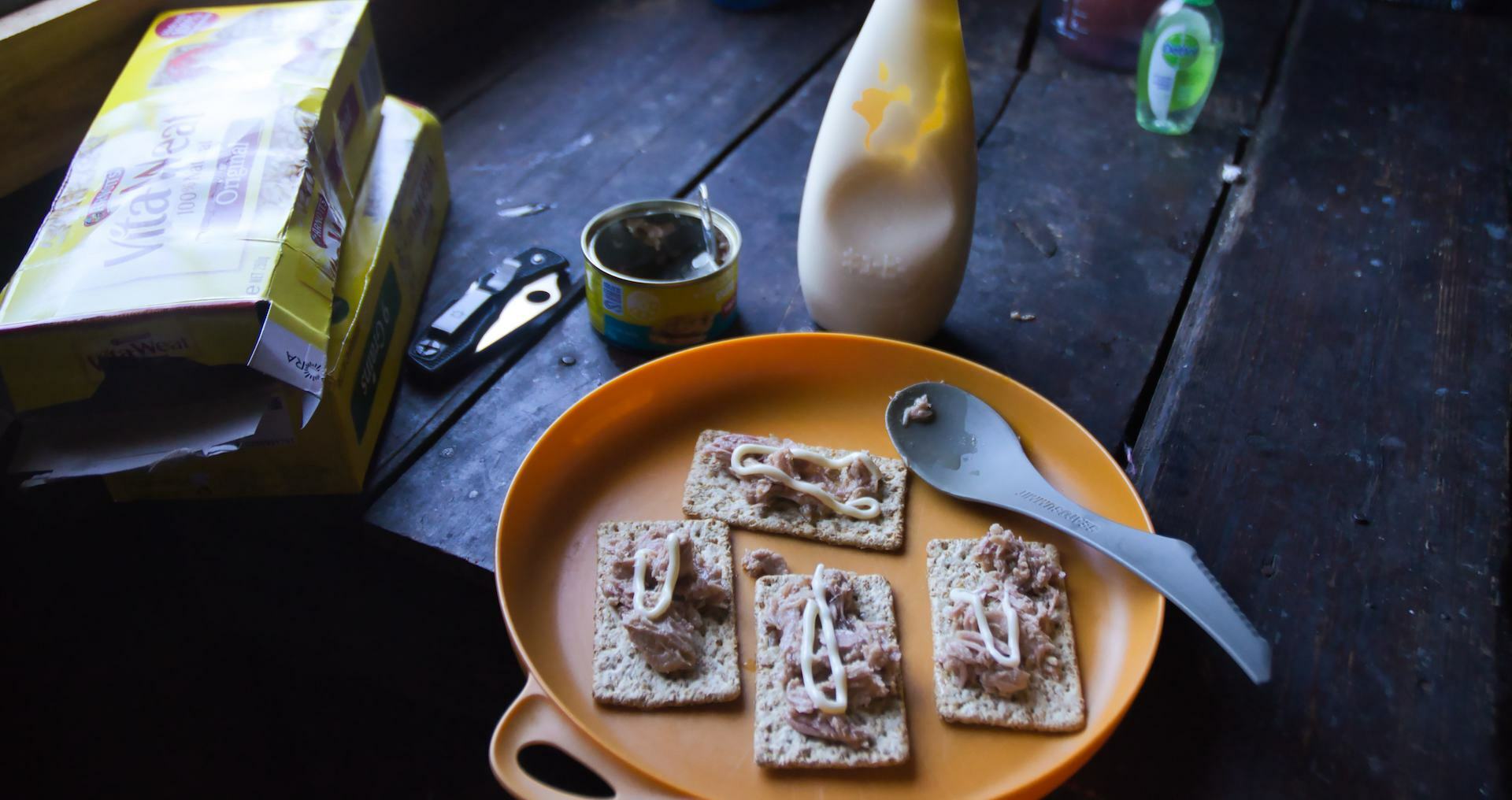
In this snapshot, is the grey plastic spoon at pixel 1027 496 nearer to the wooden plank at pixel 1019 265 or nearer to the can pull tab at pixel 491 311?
the wooden plank at pixel 1019 265

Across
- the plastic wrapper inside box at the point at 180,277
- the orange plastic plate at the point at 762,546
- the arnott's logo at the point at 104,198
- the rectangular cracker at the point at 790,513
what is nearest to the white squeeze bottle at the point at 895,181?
the orange plastic plate at the point at 762,546

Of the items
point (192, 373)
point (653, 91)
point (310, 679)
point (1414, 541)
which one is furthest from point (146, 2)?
point (1414, 541)

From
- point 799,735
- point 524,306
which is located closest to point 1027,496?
point 799,735

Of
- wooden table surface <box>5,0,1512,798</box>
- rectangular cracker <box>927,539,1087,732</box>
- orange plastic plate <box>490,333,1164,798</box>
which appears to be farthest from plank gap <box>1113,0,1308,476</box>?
rectangular cracker <box>927,539,1087,732</box>

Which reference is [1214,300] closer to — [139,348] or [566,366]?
[566,366]

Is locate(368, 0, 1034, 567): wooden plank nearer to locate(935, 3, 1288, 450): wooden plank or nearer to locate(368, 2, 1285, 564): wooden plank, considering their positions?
locate(368, 2, 1285, 564): wooden plank
